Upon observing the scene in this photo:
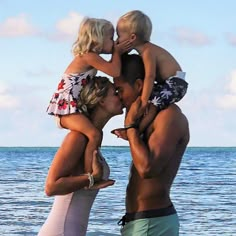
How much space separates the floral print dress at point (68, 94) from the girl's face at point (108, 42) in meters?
0.13

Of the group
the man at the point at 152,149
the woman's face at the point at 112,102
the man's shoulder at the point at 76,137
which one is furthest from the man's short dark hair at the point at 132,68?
the man's shoulder at the point at 76,137

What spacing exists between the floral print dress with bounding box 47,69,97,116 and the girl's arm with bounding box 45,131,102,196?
0.70ft

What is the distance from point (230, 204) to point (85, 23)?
16074 millimetres

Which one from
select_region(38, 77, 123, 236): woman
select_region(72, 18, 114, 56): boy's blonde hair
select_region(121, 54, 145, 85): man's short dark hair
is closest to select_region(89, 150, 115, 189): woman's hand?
select_region(38, 77, 123, 236): woman

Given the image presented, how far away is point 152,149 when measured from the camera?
461 cm

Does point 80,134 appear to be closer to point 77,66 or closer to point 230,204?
point 77,66

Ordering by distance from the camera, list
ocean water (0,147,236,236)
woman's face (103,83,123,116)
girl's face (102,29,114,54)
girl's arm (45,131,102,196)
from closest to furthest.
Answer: girl's arm (45,131,102,196) < woman's face (103,83,123,116) < girl's face (102,29,114,54) < ocean water (0,147,236,236)

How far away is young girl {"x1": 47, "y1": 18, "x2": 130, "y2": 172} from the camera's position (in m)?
4.65

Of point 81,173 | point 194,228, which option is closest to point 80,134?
point 81,173

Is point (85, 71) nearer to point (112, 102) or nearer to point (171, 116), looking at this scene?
point (112, 102)

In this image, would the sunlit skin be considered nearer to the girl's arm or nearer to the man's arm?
the man's arm

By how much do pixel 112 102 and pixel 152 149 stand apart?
1.03 feet

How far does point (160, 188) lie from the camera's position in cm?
474

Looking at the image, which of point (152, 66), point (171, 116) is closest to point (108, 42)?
point (152, 66)
